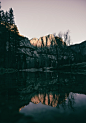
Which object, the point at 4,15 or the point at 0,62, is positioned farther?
the point at 4,15

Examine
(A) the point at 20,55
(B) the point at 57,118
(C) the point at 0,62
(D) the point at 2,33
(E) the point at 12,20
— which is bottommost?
(B) the point at 57,118

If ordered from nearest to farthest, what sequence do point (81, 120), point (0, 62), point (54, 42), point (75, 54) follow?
1. point (81, 120)
2. point (0, 62)
3. point (75, 54)
4. point (54, 42)

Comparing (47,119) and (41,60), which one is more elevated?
(41,60)

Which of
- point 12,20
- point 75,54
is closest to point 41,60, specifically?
point 75,54

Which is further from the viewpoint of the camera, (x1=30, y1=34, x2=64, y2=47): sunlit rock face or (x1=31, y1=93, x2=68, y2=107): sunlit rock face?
(x1=30, y1=34, x2=64, y2=47): sunlit rock face

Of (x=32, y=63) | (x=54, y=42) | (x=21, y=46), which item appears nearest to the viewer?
(x=21, y=46)

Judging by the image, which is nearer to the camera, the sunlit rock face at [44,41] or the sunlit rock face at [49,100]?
the sunlit rock face at [49,100]

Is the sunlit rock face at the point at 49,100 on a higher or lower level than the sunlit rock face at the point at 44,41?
lower

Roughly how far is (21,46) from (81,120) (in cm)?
4307

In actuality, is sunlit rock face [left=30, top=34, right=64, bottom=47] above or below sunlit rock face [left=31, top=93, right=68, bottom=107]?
above

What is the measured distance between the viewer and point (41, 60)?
55812 mm

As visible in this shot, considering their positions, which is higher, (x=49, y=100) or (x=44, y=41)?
(x=44, y=41)

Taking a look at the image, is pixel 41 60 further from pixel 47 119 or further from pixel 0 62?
pixel 47 119

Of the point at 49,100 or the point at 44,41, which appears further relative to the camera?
the point at 44,41
